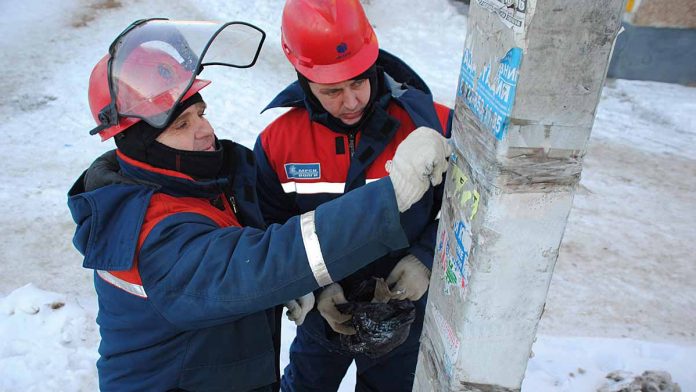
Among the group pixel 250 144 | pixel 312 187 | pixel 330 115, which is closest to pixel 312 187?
pixel 312 187

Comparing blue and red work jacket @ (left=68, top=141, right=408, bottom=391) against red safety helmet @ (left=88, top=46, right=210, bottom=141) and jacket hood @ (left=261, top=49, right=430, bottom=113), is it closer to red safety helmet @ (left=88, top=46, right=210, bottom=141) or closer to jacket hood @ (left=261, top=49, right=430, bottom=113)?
red safety helmet @ (left=88, top=46, right=210, bottom=141)

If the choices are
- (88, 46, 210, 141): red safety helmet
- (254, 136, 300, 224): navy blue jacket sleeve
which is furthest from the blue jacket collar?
(254, 136, 300, 224): navy blue jacket sleeve

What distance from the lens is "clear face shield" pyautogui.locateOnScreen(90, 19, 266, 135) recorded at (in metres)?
1.74

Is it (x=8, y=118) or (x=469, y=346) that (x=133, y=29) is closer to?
(x=469, y=346)

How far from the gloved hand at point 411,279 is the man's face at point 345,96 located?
2.13 feet

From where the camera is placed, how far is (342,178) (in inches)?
92.8

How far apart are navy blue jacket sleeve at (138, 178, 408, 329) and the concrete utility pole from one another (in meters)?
0.20

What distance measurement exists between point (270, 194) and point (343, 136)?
416 mm

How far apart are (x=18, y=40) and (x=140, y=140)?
8323 mm

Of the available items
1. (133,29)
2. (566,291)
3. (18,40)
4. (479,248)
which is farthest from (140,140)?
(18,40)

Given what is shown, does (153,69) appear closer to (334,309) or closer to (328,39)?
(328,39)

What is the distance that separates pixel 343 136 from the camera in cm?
233

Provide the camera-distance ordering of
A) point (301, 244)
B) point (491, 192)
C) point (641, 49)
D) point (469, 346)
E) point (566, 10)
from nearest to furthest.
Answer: point (566, 10) < point (491, 192) < point (469, 346) < point (301, 244) < point (641, 49)

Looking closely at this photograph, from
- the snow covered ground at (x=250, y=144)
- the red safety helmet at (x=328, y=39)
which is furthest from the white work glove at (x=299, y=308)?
the snow covered ground at (x=250, y=144)
